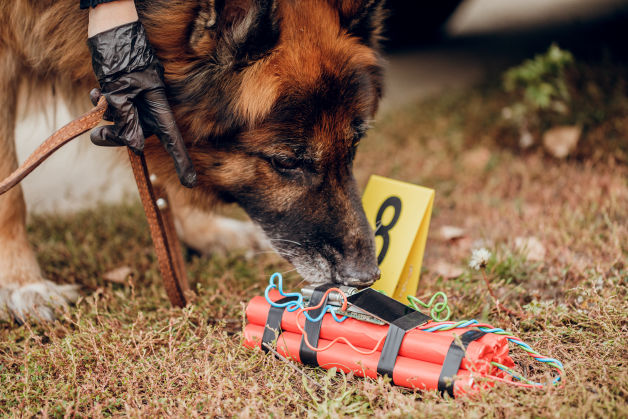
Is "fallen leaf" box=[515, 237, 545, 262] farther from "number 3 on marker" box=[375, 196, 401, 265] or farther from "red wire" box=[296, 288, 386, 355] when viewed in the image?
"red wire" box=[296, 288, 386, 355]

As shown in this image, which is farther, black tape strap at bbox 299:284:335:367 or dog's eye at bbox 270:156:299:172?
dog's eye at bbox 270:156:299:172

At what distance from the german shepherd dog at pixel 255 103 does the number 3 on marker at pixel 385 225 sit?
0.11 m

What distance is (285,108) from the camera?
6.57 ft

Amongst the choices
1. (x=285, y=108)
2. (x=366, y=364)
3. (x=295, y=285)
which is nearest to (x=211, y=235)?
(x=295, y=285)

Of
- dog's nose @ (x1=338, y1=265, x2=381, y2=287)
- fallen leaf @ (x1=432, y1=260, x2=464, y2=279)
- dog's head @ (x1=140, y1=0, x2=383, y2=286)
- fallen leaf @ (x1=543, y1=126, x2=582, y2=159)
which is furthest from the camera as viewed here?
fallen leaf @ (x1=543, y1=126, x2=582, y2=159)

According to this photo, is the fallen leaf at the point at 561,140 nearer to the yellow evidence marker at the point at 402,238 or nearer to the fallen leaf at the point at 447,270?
the fallen leaf at the point at 447,270

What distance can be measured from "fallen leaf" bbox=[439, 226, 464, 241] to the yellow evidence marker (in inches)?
26.1

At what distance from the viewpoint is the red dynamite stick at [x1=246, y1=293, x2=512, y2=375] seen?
1.50 meters

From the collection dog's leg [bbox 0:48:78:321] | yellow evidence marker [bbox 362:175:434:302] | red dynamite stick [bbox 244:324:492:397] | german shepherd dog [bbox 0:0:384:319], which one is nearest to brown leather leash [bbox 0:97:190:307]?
german shepherd dog [bbox 0:0:384:319]

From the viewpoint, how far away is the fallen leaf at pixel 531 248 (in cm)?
252

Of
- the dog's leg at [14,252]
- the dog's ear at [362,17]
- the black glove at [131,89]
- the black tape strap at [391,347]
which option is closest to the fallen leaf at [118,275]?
the dog's leg at [14,252]

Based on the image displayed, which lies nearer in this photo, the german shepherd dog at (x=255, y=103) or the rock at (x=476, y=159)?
the german shepherd dog at (x=255, y=103)

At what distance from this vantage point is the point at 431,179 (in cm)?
388

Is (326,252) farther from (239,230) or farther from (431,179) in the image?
(431,179)
